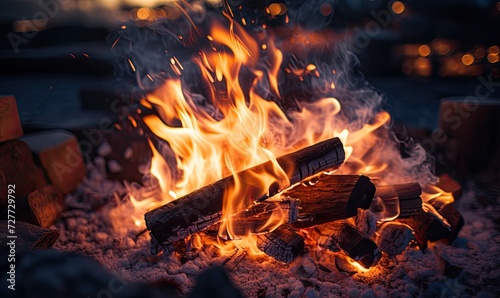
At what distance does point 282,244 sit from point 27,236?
1936mm

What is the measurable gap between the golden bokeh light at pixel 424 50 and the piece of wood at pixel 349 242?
466 inches

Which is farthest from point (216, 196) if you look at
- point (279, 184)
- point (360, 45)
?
point (360, 45)

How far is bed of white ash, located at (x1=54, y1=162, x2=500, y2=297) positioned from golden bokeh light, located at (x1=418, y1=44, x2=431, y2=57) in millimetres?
10837

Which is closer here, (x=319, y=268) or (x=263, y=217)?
(x=319, y=268)

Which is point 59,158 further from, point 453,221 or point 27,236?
point 453,221

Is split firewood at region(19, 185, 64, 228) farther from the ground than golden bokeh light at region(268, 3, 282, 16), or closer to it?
closer to it

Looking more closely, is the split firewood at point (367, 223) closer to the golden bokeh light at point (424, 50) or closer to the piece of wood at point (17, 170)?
the piece of wood at point (17, 170)

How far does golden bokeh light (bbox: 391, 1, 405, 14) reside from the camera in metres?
14.6

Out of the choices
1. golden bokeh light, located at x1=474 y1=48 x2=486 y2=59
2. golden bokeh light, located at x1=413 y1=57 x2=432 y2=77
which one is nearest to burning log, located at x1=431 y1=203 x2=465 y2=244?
golden bokeh light, located at x1=413 y1=57 x2=432 y2=77

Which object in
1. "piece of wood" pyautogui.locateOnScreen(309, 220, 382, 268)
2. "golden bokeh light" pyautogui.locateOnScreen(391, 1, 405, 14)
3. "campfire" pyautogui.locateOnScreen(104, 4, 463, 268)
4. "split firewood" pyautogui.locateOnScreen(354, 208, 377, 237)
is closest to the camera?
"piece of wood" pyautogui.locateOnScreen(309, 220, 382, 268)

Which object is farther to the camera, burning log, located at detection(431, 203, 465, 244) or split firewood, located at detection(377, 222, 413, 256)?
burning log, located at detection(431, 203, 465, 244)

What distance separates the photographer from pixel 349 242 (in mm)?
2850

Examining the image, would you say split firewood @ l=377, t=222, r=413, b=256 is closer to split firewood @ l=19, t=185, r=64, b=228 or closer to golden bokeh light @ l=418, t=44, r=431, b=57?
split firewood @ l=19, t=185, r=64, b=228

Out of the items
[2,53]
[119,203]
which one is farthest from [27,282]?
[2,53]
